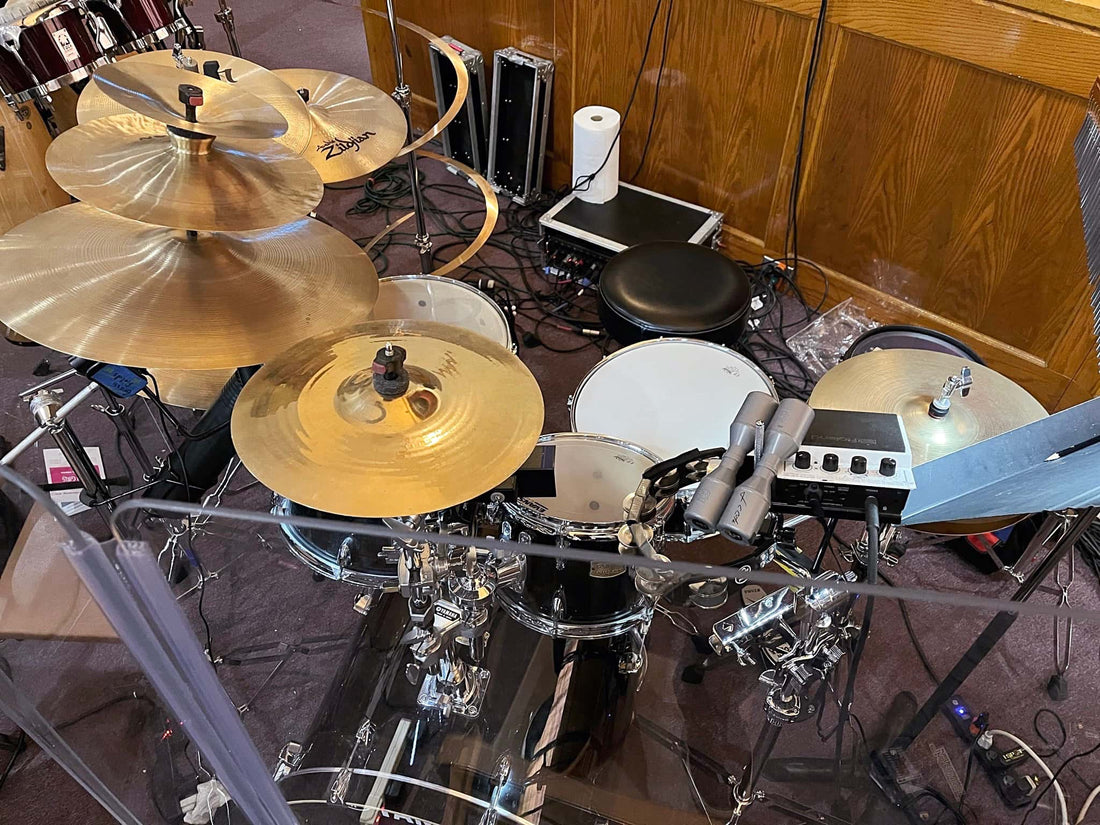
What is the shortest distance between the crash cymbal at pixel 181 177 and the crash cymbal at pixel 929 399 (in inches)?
38.1

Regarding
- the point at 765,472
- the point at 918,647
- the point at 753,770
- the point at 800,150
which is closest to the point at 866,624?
the point at 918,647

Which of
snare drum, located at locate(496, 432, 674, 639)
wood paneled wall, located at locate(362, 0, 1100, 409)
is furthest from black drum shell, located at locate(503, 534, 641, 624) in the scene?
wood paneled wall, located at locate(362, 0, 1100, 409)

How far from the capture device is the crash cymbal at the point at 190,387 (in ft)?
5.75

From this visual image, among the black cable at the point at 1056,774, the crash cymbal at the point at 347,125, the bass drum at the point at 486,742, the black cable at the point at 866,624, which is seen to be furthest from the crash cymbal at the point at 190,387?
the black cable at the point at 1056,774

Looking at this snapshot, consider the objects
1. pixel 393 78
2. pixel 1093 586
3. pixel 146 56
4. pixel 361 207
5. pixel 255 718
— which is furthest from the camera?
pixel 393 78

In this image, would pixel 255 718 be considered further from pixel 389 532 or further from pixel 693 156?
pixel 693 156

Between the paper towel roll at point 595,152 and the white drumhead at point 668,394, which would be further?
the paper towel roll at point 595,152

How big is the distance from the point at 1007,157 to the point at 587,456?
1.33 m

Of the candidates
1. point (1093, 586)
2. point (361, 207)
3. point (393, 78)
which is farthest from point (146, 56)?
point (1093, 586)

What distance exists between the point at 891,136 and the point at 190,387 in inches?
71.5

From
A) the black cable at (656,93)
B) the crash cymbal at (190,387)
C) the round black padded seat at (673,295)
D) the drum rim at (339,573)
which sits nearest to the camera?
the drum rim at (339,573)

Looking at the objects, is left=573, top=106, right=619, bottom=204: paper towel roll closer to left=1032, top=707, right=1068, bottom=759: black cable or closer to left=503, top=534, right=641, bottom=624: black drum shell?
left=503, top=534, right=641, bottom=624: black drum shell

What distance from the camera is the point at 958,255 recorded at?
2.18m

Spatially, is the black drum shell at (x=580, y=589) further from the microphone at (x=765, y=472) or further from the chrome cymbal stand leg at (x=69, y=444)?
the chrome cymbal stand leg at (x=69, y=444)
